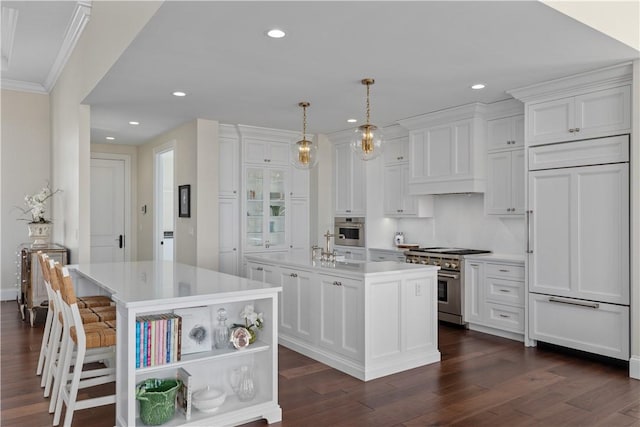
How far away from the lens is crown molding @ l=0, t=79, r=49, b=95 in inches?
261

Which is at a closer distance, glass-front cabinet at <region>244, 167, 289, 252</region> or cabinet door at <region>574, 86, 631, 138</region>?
cabinet door at <region>574, 86, 631, 138</region>

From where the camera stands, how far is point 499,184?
5199mm

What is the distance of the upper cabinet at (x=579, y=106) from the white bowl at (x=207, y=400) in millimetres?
3663

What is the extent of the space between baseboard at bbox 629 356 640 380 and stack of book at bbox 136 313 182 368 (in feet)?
11.3

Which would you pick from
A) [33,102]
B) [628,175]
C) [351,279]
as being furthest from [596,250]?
[33,102]

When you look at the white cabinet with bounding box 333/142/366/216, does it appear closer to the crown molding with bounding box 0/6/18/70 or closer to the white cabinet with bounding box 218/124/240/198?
the white cabinet with bounding box 218/124/240/198

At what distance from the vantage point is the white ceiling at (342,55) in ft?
9.31

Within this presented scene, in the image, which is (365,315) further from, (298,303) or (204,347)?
(204,347)

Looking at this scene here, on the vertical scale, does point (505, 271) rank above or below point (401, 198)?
below

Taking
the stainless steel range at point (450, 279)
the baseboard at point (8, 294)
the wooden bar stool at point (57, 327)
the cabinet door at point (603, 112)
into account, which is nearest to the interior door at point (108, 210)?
the baseboard at point (8, 294)

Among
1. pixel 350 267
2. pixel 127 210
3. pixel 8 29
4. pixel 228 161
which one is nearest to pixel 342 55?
pixel 350 267

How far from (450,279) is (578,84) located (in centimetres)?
243

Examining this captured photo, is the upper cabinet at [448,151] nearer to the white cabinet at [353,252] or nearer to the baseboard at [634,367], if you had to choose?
the white cabinet at [353,252]

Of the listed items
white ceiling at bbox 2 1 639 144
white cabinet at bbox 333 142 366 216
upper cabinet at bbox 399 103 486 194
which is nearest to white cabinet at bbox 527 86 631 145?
white ceiling at bbox 2 1 639 144
